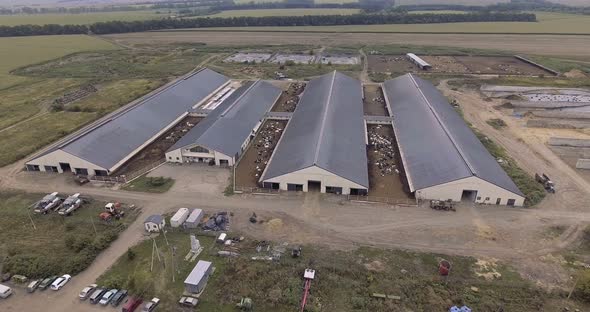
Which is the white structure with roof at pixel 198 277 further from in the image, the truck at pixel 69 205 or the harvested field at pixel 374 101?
the harvested field at pixel 374 101

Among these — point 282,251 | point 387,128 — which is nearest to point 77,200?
point 282,251

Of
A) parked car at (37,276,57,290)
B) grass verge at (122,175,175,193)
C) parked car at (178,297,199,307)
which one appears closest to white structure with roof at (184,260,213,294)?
parked car at (178,297,199,307)

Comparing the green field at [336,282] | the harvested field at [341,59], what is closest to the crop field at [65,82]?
the green field at [336,282]

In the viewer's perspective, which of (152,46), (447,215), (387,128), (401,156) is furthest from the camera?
(152,46)

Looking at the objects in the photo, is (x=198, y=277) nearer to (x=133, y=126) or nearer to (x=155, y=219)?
(x=155, y=219)

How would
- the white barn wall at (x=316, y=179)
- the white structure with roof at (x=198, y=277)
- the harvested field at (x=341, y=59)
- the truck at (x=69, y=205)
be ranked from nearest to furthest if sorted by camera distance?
the white structure with roof at (x=198, y=277), the truck at (x=69, y=205), the white barn wall at (x=316, y=179), the harvested field at (x=341, y=59)

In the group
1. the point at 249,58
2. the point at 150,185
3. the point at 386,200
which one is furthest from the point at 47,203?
the point at 249,58

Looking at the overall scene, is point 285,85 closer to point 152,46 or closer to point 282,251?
point 282,251
